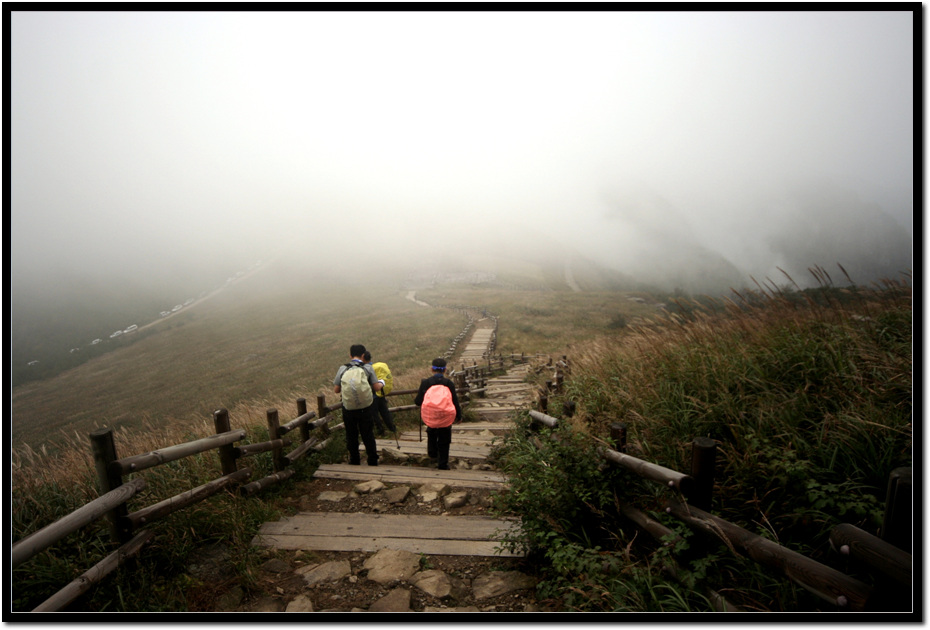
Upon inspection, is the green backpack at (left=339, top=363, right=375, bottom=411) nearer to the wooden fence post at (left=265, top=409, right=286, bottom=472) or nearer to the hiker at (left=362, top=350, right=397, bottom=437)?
the wooden fence post at (left=265, top=409, right=286, bottom=472)

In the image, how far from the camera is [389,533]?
13.2 ft

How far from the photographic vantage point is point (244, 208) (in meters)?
186

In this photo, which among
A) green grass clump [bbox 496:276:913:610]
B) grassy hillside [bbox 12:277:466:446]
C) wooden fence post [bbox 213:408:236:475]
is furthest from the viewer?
grassy hillside [bbox 12:277:466:446]

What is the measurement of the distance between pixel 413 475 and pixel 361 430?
1.17m

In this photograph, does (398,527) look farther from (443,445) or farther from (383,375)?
(383,375)

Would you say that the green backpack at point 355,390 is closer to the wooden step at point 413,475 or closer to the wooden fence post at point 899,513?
the wooden step at point 413,475

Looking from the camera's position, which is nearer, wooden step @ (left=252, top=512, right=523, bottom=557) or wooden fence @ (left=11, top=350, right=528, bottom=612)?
wooden fence @ (left=11, top=350, right=528, bottom=612)

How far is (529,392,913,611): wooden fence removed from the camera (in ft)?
5.48

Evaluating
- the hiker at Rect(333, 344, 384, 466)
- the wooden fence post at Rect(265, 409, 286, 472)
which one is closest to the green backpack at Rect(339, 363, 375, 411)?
the hiker at Rect(333, 344, 384, 466)

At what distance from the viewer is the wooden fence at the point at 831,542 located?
5.48ft

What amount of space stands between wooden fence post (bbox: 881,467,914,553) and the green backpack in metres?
5.66

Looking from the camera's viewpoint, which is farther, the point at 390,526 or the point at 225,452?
the point at 225,452

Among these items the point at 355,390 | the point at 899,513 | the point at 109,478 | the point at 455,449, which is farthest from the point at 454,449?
the point at 899,513

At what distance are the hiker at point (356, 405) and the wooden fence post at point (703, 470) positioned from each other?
475 cm
